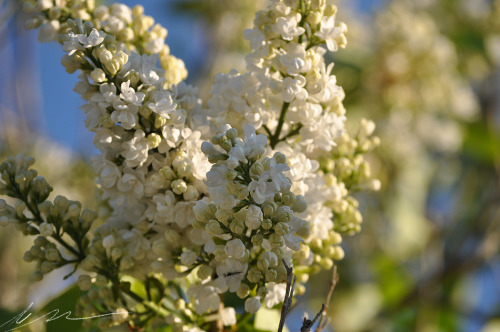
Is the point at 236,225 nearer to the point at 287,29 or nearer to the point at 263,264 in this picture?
the point at 263,264

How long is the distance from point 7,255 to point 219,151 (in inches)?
88.6

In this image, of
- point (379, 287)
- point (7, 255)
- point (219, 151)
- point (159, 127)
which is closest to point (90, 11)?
point (159, 127)

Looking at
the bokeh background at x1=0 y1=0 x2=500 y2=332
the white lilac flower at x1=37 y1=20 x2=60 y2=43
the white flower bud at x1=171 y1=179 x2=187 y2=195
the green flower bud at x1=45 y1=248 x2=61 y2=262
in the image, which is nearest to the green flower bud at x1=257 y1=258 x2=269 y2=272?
the white flower bud at x1=171 y1=179 x2=187 y2=195

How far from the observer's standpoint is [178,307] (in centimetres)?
127

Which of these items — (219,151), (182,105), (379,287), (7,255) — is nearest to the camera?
(219,151)

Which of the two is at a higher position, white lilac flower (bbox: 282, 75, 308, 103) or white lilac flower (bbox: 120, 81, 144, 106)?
white lilac flower (bbox: 282, 75, 308, 103)

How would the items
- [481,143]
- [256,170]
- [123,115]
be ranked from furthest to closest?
1. [481,143]
2. [123,115]
3. [256,170]

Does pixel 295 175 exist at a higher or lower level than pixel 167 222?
higher

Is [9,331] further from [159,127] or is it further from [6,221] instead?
[159,127]

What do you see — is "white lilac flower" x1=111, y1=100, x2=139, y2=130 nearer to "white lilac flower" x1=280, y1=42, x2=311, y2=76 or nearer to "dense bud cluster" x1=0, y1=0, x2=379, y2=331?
"dense bud cluster" x1=0, y1=0, x2=379, y2=331

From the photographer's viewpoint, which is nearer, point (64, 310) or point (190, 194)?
point (190, 194)

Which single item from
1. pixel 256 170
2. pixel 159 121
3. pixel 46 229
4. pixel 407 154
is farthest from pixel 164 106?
pixel 407 154

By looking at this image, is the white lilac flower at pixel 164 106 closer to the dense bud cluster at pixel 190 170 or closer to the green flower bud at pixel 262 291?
the dense bud cluster at pixel 190 170

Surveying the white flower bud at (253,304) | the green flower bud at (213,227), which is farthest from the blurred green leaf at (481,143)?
the green flower bud at (213,227)
